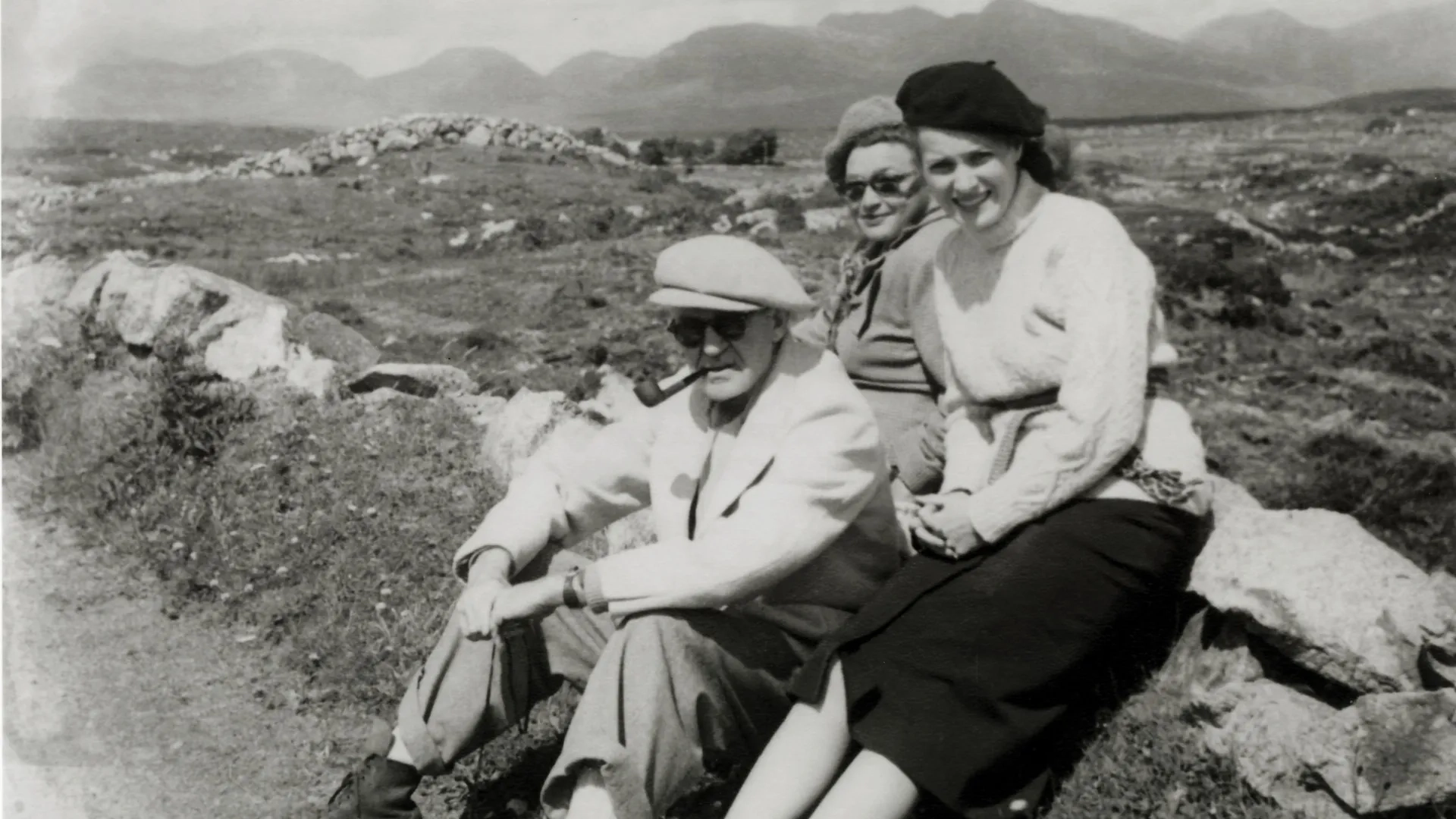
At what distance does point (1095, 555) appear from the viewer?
289 centimetres

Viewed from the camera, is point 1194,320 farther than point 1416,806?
Yes

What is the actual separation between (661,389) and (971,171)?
1004mm

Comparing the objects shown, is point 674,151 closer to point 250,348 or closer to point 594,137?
point 594,137

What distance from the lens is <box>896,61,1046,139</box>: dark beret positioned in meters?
3.03

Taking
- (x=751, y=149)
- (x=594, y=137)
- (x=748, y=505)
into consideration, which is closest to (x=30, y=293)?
→ (x=748, y=505)

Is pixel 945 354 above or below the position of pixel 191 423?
above

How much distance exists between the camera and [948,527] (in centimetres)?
298

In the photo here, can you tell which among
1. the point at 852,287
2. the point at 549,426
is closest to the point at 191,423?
the point at 549,426

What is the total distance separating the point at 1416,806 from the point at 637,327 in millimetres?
8112

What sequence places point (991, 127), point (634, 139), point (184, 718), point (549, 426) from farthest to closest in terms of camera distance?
point (634, 139) → point (549, 426) → point (184, 718) → point (991, 127)

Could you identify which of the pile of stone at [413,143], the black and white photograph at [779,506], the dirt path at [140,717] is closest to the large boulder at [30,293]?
the black and white photograph at [779,506]

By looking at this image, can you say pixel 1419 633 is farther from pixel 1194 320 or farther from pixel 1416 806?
pixel 1194 320

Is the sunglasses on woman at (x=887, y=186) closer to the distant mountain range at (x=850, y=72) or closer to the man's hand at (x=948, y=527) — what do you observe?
the distant mountain range at (x=850, y=72)

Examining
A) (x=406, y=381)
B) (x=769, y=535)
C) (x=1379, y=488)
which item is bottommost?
(x=1379, y=488)
